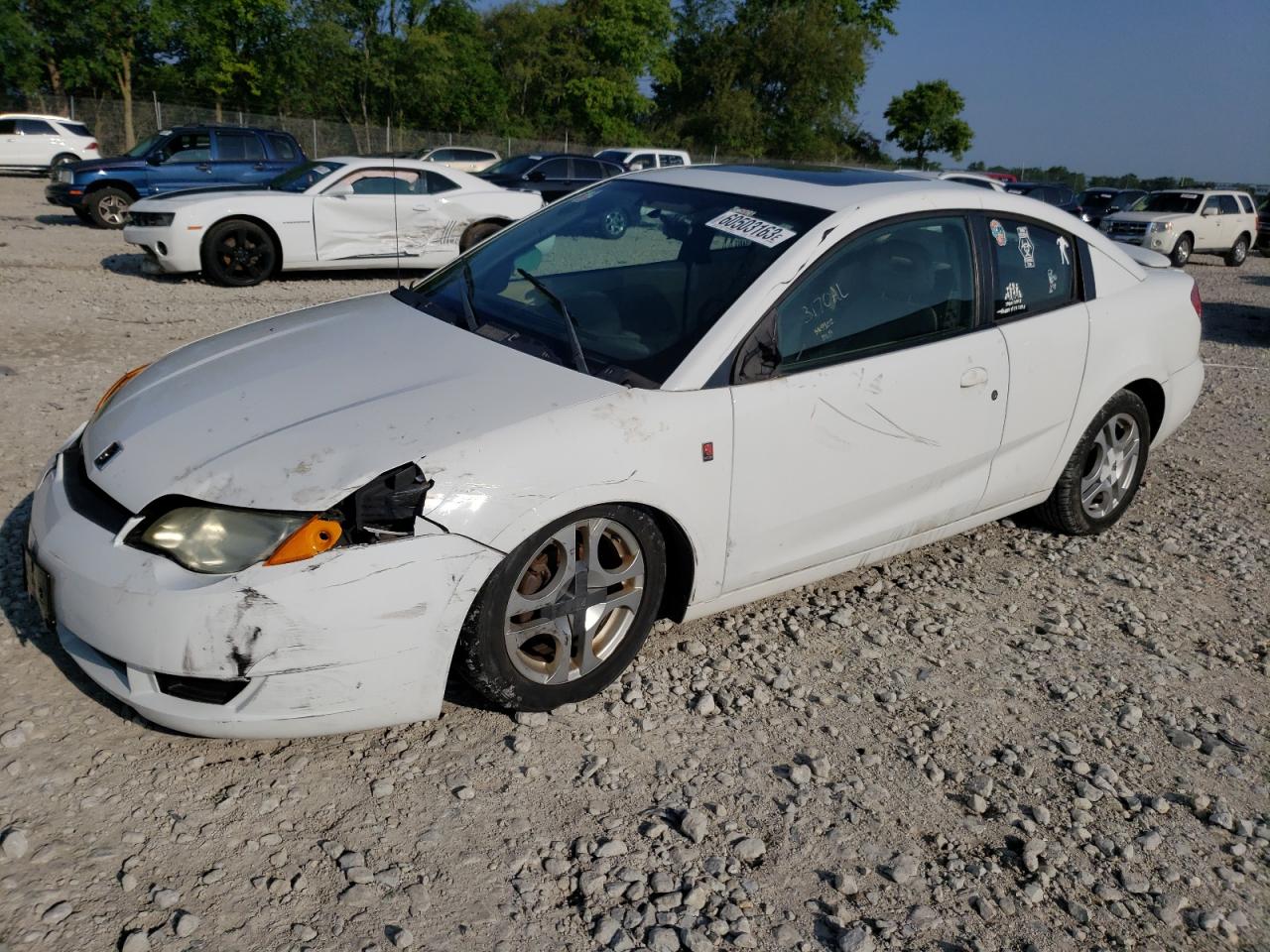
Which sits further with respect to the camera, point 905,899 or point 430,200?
point 430,200

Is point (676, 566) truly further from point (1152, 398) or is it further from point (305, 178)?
point (305, 178)

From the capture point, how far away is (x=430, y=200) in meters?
11.9

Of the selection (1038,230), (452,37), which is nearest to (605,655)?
(1038,230)

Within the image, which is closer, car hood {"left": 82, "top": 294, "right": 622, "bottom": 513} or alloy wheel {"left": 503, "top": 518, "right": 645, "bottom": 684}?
car hood {"left": 82, "top": 294, "right": 622, "bottom": 513}

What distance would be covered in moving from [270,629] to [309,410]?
29.5 inches

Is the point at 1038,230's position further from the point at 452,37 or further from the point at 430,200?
the point at 452,37

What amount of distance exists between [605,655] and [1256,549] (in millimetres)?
3541

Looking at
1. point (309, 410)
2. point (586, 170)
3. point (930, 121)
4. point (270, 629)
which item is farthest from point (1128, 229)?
point (930, 121)

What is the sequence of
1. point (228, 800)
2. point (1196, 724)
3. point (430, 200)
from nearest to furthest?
point (228, 800) → point (1196, 724) → point (430, 200)

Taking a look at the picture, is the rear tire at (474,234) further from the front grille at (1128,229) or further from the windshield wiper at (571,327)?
the front grille at (1128,229)

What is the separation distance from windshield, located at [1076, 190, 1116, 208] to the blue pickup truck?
64.5 ft

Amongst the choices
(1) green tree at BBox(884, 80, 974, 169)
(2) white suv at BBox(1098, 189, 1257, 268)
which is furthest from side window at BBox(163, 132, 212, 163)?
(1) green tree at BBox(884, 80, 974, 169)

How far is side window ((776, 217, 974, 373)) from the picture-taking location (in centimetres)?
346

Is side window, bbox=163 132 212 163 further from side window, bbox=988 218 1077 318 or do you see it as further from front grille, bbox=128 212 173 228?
side window, bbox=988 218 1077 318
